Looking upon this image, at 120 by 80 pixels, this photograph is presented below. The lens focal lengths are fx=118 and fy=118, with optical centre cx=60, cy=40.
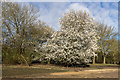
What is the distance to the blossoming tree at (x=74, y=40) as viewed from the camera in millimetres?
14742

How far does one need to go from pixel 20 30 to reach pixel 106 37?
17.8 metres

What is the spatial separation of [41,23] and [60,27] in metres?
3.12

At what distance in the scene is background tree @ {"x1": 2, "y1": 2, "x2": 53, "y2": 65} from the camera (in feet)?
47.1

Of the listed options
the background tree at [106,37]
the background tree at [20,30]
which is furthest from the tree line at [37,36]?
the background tree at [106,37]

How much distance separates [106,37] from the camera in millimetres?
25000

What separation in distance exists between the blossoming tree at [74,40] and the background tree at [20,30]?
2762 millimetres

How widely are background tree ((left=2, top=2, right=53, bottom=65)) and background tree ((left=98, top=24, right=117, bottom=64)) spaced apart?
13.3 m

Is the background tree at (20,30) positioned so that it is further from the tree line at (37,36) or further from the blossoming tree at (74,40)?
the blossoming tree at (74,40)

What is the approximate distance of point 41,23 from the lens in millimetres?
17281

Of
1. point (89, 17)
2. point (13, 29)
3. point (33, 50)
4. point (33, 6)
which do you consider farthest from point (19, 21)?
point (89, 17)

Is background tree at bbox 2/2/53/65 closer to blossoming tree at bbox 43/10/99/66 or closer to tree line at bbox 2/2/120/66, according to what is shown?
tree line at bbox 2/2/120/66

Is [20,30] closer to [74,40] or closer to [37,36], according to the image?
[37,36]

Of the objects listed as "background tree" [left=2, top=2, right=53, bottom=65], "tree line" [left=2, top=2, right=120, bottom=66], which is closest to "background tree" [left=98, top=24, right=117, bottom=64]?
"tree line" [left=2, top=2, right=120, bottom=66]

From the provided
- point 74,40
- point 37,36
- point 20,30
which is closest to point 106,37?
point 74,40
